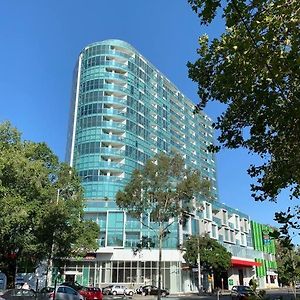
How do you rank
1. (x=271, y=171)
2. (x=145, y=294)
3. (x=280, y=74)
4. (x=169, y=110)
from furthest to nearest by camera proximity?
(x=169, y=110)
(x=145, y=294)
(x=271, y=171)
(x=280, y=74)

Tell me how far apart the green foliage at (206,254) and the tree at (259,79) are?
49316 mm

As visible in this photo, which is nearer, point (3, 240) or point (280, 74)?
point (280, 74)

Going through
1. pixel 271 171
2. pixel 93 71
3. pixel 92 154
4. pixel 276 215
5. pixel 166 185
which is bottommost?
pixel 276 215

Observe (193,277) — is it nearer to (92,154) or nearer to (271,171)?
(92,154)

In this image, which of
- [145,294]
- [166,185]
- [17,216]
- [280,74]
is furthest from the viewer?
[145,294]

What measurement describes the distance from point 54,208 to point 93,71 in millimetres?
58814

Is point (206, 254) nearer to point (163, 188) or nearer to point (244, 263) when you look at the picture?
point (244, 263)

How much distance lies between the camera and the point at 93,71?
287 ft

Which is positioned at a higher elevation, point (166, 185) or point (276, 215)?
point (166, 185)

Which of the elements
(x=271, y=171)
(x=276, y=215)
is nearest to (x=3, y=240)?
(x=271, y=171)

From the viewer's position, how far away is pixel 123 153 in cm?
8231

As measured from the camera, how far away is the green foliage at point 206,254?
60.2 m

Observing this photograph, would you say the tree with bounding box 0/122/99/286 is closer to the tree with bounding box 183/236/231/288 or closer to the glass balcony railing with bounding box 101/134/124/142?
the tree with bounding box 183/236/231/288

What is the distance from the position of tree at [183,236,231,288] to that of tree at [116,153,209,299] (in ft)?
71.0
